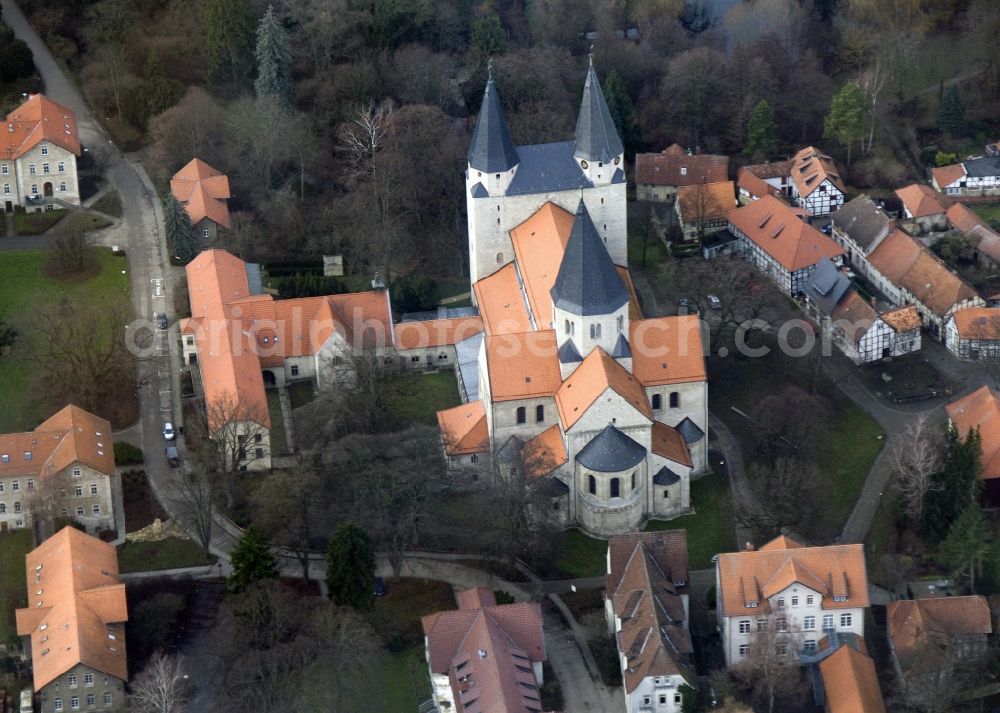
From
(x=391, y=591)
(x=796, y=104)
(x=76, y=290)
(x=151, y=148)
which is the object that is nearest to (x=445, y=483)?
(x=391, y=591)

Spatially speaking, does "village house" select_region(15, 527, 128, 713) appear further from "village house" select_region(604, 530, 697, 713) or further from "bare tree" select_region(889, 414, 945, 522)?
"bare tree" select_region(889, 414, 945, 522)

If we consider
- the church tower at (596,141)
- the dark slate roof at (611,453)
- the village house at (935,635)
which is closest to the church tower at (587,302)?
the dark slate roof at (611,453)

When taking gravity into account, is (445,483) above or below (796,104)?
below

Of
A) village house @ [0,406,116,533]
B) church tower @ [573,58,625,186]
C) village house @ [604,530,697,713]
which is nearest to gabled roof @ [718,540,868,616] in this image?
village house @ [604,530,697,713]

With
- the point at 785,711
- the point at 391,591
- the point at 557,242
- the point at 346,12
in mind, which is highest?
the point at 346,12

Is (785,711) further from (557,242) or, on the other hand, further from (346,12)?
(346,12)

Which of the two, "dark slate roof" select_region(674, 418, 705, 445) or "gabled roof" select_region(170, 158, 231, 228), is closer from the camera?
"dark slate roof" select_region(674, 418, 705, 445)

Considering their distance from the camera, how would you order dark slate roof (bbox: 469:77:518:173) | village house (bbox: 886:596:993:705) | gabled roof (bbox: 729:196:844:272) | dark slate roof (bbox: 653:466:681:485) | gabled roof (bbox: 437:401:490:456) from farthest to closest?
gabled roof (bbox: 729:196:844:272), dark slate roof (bbox: 469:77:518:173), gabled roof (bbox: 437:401:490:456), dark slate roof (bbox: 653:466:681:485), village house (bbox: 886:596:993:705)
